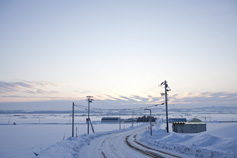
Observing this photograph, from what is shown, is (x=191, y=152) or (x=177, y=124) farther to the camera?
(x=177, y=124)

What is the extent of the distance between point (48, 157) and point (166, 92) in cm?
2678

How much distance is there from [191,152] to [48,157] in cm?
1277

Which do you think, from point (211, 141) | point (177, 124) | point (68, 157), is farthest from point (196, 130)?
point (68, 157)

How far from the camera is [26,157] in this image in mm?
20719

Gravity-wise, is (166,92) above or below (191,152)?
above

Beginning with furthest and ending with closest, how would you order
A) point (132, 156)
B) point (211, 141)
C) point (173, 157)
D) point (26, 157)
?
1. point (26, 157)
2. point (211, 141)
3. point (132, 156)
4. point (173, 157)

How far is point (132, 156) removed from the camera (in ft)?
56.6

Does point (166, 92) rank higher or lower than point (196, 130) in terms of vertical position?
higher

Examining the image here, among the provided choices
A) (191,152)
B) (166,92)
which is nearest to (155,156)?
(191,152)

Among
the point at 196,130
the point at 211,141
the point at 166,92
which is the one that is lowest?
the point at 196,130

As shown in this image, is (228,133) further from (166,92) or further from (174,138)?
(166,92)

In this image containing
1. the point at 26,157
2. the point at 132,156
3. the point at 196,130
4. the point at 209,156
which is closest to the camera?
the point at 209,156

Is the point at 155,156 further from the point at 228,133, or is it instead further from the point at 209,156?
the point at 228,133

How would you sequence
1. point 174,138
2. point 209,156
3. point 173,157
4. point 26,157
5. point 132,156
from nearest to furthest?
point 209,156 → point 173,157 → point 132,156 → point 26,157 → point 174,138
